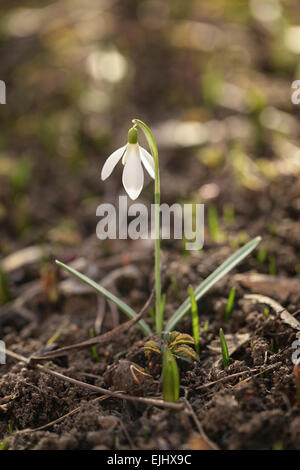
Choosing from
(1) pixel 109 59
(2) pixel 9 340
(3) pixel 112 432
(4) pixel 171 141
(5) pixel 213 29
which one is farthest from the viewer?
(5) pixel 213 29

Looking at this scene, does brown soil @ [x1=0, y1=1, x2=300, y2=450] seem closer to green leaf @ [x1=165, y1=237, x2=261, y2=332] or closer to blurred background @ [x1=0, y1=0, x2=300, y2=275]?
blurred background @ [x1=0, y1=0, x2=300, y2=275]

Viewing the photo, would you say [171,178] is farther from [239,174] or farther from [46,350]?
[46,350]

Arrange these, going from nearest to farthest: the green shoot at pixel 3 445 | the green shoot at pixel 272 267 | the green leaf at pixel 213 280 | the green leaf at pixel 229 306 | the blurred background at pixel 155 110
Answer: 1. the green shoot at pixel 3 445
2. the green leaf at pixel 213 280
3. the green leaf at pixel 229 306
4. the green shoot at pixel 272 267
5. the blurred background at pixel 155 110

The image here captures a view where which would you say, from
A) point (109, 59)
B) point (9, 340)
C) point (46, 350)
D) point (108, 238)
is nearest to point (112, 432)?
point (46, 350)

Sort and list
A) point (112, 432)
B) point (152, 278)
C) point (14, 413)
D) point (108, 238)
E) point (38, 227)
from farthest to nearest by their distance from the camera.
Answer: point (38, 227) < point (108, 238) < point (152, 278) < point (14, 413) < point (112, 432)

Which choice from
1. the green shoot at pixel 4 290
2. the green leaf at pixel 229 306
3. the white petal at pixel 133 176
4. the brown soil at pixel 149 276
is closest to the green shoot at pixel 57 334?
the brown soil at pixel 149 276

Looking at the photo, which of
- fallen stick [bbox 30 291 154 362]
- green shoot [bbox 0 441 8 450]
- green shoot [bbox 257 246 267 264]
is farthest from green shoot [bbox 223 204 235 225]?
green shoot [bbox 0 441 8 450]

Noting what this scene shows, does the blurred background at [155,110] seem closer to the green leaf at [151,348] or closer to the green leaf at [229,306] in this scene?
the green leaf at [229,306]
